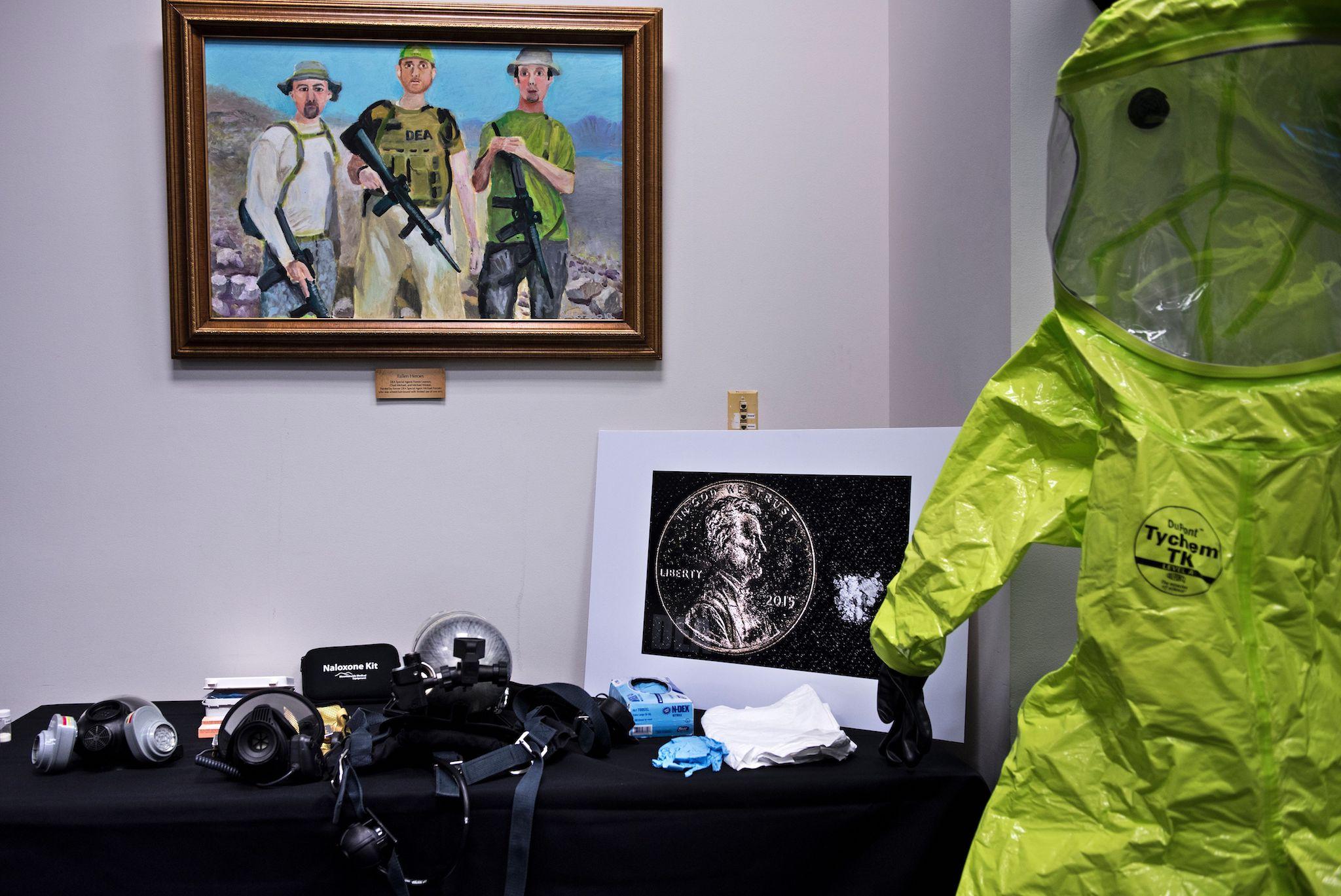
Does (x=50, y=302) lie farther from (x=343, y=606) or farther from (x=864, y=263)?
(x=864, y=263)

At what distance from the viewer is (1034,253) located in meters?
1.26

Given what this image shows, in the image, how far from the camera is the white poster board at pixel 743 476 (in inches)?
55.9

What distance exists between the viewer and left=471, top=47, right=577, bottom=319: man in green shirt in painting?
1704 mm

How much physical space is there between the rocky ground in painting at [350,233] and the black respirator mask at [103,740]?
78 centimetres

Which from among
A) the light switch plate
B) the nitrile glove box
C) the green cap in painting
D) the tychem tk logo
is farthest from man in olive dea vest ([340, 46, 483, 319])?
the tychem tk logo

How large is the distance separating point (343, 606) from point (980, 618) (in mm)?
1212

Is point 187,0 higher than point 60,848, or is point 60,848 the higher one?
point 187,0

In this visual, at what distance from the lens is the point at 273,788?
1189mm

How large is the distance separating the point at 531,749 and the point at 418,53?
4.37 feet

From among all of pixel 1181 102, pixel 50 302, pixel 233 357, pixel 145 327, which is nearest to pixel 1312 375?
pixel 1181 102

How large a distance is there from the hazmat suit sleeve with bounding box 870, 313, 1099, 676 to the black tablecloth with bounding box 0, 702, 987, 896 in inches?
11.2

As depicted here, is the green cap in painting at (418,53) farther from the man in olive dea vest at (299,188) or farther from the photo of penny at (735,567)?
the photo of penny at (735,567)

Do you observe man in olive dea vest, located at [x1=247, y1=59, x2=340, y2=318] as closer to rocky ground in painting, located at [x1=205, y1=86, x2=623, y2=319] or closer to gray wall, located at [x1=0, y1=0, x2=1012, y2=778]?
rocky ground in painting, located at [x1=205, y1=86, x2=623, y2=319]

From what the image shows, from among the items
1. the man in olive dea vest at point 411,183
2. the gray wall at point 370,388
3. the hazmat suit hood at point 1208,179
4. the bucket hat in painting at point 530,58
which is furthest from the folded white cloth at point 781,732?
the bucket hat in painting at point 530,58
